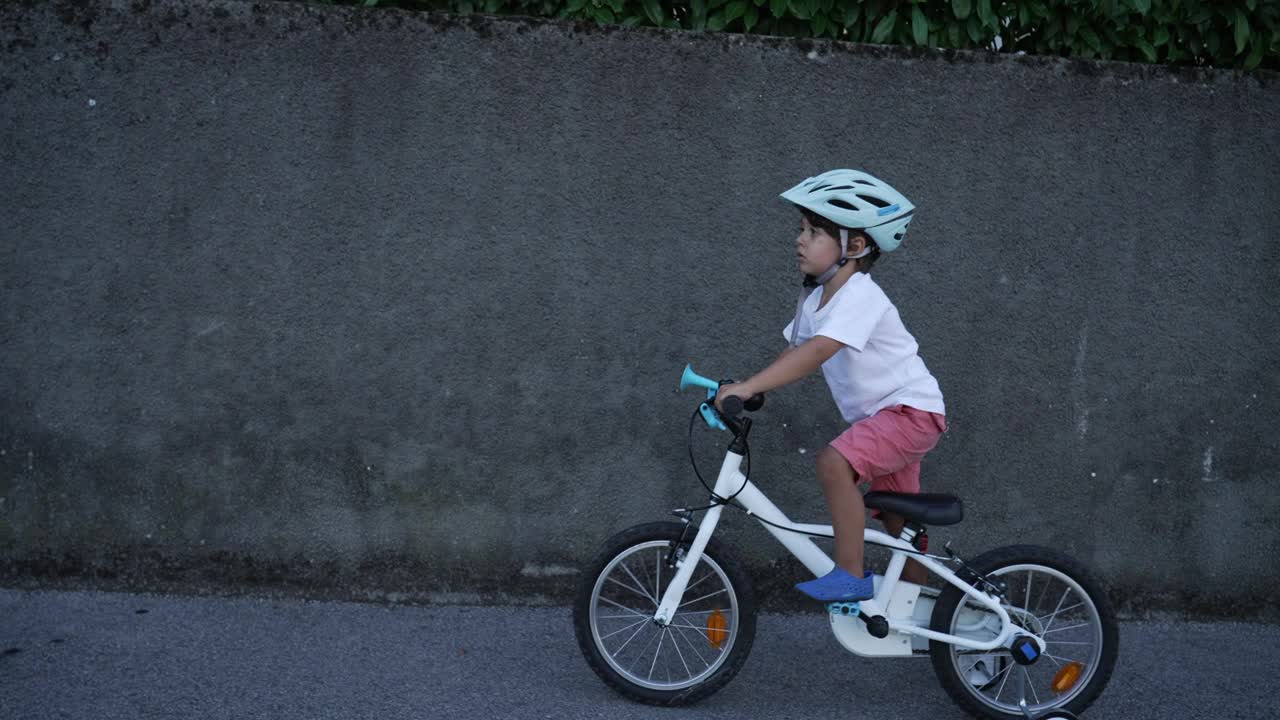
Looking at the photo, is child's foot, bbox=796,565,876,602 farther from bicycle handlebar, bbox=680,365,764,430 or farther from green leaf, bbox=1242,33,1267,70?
green leaf, bbox=1242,33,1267,70

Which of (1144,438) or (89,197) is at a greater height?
(89,197)

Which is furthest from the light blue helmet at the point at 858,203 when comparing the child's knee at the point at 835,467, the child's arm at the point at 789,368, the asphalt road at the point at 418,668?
the asphalt road at the point at 418,668

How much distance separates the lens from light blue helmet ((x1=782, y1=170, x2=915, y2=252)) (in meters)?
3.32

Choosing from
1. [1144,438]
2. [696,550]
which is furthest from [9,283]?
[1144,438]

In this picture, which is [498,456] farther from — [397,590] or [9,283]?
[9,283]

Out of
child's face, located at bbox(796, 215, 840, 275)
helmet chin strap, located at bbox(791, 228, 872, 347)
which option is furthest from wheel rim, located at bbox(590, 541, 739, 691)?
child's face, located at bbox(796, 215, 840, 275)

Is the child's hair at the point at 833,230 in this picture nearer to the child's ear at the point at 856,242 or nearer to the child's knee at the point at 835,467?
the child's ear at the point at 856,242

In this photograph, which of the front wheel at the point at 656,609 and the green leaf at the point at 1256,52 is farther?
the green leaf at the point at 1256,52

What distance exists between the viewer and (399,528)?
431 centimetres

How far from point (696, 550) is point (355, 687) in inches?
50.4

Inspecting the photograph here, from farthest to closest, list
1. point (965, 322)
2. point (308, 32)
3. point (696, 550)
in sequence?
point (965, 322) < point (308, 32) < point (696, 550)

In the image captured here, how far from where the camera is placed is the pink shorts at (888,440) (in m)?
3.34

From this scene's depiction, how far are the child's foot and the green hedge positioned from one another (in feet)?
7.43

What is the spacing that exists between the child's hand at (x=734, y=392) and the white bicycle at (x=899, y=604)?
101mm
